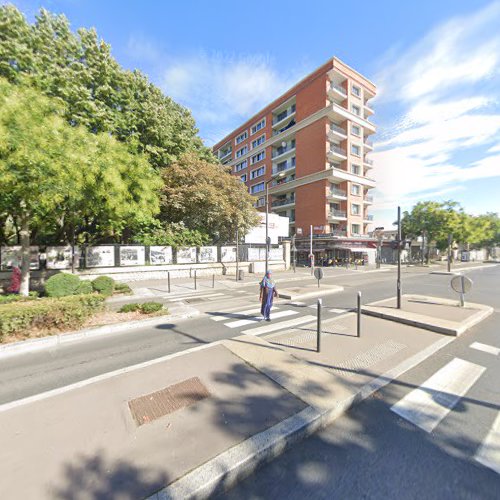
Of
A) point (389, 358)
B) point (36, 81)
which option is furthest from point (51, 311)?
point (36, 81)

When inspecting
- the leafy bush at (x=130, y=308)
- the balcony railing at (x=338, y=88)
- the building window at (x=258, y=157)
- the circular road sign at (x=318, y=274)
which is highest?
the balcony railing at (x=338, y=88)

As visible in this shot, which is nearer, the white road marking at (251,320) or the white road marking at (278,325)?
the white road marking at (278,325)

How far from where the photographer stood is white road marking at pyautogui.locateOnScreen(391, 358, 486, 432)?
3061 millimetres

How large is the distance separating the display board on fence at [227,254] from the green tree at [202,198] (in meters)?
1.62

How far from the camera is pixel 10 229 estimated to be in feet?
56.9

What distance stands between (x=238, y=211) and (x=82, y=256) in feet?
38.3

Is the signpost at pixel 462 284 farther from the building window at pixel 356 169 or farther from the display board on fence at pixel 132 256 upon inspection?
the building window at pixel 356 169

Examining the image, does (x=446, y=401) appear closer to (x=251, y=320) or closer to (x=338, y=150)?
(x=251, y=320)

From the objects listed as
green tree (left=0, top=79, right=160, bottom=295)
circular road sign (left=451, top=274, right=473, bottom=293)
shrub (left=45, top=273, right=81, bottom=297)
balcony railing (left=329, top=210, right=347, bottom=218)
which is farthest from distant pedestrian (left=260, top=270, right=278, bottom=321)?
balcony railing (left=329, top=210, right=347, bottom=218)

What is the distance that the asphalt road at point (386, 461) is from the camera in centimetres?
213

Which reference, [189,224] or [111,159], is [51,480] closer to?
[111,159]

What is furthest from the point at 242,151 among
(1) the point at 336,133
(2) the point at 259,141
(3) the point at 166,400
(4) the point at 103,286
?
(3) the point at 166,400

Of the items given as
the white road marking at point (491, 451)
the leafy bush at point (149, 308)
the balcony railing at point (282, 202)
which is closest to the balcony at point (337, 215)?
the balcony railing at point (282, 202)

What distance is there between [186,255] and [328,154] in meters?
24.8
